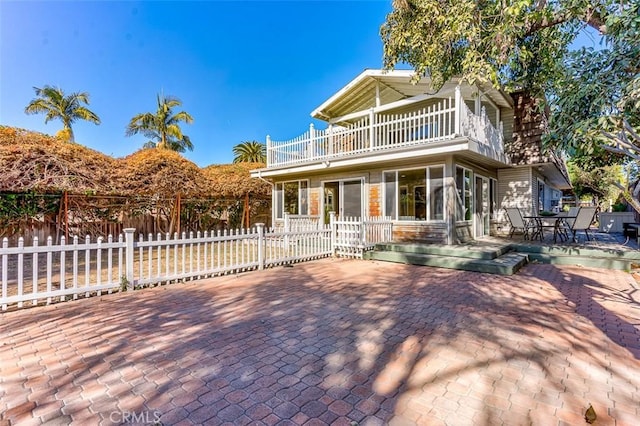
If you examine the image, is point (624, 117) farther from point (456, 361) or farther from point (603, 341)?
point (456, 361)

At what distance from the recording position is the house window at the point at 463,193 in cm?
893

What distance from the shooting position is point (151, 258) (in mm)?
5359

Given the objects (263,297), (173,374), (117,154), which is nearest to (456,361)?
(173,374)

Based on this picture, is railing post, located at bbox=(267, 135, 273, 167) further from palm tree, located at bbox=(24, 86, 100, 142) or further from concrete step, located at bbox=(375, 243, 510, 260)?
palm tree, located at bbox=(24, 86, 100, 142)

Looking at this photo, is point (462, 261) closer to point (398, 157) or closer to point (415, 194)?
point (415, 194)

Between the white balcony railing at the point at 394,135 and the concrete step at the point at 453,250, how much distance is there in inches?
111

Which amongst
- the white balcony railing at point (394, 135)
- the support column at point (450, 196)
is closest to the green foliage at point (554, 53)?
the white balcony railing at point (394, 135)

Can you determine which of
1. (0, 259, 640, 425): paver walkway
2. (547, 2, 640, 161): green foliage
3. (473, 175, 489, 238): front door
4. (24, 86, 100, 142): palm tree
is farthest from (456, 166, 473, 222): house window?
(24, 86, 100, 142): palm tree

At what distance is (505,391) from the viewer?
91.9 inches

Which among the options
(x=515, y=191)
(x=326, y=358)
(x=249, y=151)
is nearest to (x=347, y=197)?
(x=515, y=191)

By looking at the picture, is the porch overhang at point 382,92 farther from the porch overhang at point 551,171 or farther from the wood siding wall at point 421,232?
the wood siding wall at point 421,232

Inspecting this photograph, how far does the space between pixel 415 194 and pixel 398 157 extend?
144cm

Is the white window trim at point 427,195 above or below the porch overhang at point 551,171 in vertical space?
below

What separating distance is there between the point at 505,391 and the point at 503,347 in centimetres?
88
